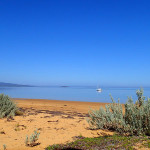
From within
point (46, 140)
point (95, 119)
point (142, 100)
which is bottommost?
point (46, 140)

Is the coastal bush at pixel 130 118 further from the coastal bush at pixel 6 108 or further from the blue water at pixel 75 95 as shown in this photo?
the blue water at pixel 75 95

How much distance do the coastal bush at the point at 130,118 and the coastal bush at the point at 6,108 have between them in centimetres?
420

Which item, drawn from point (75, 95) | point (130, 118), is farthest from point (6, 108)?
point (75, 95)

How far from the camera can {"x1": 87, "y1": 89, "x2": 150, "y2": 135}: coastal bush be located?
4.80m

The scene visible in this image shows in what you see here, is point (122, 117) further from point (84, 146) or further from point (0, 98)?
point (0, 98)

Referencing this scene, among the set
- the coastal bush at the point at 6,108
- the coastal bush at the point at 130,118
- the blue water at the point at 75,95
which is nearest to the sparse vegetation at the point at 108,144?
the coastal bush at the point at 130,118

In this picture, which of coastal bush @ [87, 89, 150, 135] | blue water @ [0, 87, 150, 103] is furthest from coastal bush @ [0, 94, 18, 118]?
blue water @ [0, 87, 150, 103]

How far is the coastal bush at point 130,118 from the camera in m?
4.80

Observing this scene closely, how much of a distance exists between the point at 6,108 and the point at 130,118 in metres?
5.76

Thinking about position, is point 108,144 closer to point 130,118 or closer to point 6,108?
point 130,118

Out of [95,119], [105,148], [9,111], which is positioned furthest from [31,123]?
[105,148]

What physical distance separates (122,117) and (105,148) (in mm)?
1621

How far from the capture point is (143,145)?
3.76m

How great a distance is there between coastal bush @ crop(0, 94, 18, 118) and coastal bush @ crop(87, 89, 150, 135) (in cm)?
420
